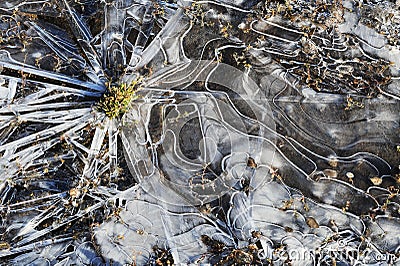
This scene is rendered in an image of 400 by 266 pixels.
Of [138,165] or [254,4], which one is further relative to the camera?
[254,4]

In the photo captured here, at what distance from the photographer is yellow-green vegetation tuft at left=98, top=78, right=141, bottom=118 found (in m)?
2.20

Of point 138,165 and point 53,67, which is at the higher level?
point 53,67

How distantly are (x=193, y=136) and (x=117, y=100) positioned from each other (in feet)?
1.19

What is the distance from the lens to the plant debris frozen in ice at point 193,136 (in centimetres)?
218

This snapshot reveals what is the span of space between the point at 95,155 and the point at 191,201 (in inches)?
17.6

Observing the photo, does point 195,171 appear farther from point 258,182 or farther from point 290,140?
point 290,140

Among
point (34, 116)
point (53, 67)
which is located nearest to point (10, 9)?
point (53, 67)

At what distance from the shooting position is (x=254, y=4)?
2479 mm

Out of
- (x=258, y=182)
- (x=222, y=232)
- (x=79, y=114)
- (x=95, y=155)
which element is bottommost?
(x=222, y=232)

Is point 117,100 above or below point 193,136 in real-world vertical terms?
above

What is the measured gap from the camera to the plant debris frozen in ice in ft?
7.16

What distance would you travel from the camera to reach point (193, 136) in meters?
2.29

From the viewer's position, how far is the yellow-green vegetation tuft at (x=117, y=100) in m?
2.20

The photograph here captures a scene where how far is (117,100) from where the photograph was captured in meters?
2.20
